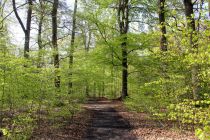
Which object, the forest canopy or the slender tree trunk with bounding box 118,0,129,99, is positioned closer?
the forest canopy

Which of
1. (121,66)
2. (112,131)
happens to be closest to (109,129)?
(112,131)

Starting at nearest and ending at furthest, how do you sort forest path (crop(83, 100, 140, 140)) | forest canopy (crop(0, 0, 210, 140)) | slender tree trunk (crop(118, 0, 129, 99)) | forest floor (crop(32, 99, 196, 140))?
1. forest canopy (crop(0, 0, 210, 140))
2. forest floor (crop(32, 99, 196, 140))
3. forest path (crop(83, 100, 140, 140))
4. slender tree trunk (crop(118, 0, 129, 99))

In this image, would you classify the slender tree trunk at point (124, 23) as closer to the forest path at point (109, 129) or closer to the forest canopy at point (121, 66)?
the forest canopy at point (121, 66)

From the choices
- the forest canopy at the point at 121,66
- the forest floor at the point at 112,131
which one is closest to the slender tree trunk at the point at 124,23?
the forest canopy at the point at 121,66

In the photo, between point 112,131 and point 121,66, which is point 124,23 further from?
point 112,131

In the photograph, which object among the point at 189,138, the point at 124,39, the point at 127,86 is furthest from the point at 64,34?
the point at 189,138

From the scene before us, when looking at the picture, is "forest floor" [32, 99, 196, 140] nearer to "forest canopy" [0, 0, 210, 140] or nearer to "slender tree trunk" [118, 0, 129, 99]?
"forest canopy" [0, 0, 210, 140]

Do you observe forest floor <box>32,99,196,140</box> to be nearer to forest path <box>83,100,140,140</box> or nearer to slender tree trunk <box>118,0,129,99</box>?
forest path <box>83,100,140,140</box>

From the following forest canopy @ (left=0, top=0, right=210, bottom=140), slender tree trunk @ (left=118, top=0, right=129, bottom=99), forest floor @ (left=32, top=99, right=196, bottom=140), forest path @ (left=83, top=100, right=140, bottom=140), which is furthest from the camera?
slender tree trunk @ (left=118, top=0, right=129, bottom=99)

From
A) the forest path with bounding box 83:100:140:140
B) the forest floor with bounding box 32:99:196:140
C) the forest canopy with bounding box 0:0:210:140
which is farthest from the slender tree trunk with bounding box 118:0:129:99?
the forest floor with bounding box 32:99:196:140

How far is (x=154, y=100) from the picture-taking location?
1141 centimetres

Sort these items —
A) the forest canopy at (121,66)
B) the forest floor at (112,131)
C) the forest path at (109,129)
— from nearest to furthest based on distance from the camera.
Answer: the forest canopy at (121,66)
the forest floor at (112,131)
the forest path at (109,129)

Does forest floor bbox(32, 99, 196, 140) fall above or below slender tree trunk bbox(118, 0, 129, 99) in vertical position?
below

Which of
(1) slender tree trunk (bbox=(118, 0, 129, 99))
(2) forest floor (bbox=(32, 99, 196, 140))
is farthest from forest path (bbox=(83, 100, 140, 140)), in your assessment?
(1) slender tree trunk (bbox=(118, 0, 129, 99))
